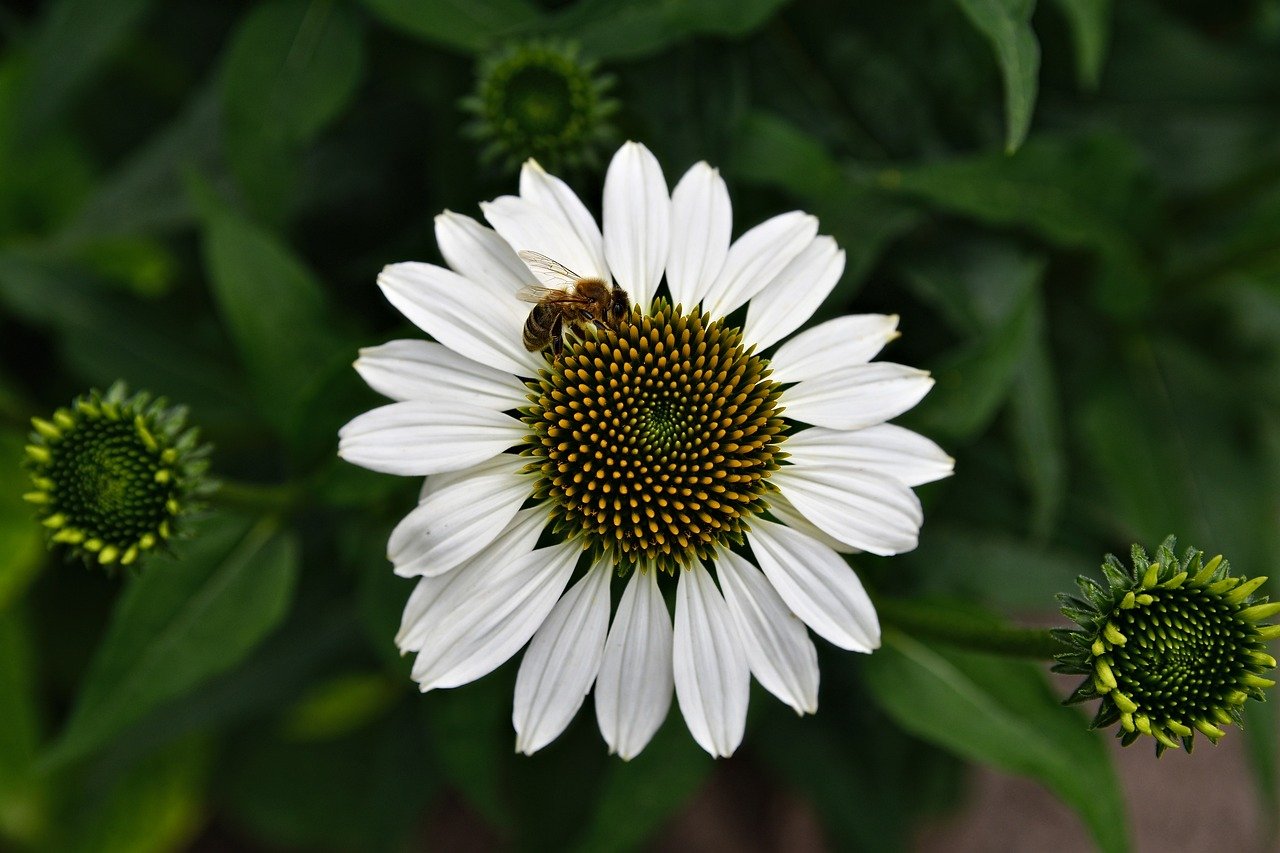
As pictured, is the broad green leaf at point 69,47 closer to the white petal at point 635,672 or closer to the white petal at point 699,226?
the white petal at point 699,226

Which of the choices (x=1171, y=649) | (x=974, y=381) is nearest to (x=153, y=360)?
(x=974, y=381)

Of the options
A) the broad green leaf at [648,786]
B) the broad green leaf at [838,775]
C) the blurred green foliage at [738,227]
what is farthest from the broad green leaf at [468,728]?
the broad green leaf at [838,775]

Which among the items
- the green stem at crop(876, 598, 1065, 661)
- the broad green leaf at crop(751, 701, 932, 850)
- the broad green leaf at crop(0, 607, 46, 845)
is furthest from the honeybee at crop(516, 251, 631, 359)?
the broad green leaf at crop(0, 607, 46, 845)

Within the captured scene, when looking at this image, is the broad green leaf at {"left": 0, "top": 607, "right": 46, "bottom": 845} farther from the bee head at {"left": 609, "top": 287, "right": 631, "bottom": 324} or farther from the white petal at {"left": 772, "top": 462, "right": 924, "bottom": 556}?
the white petal at {"left": 772, "top": 462, "right": 924, "bottom": 556}

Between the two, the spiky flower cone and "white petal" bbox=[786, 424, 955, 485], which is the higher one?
the spiky flower cone

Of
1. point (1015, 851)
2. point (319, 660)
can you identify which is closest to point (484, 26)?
point (319, 660)

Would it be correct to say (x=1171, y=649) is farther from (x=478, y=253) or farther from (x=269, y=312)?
(x=269, y=312)
